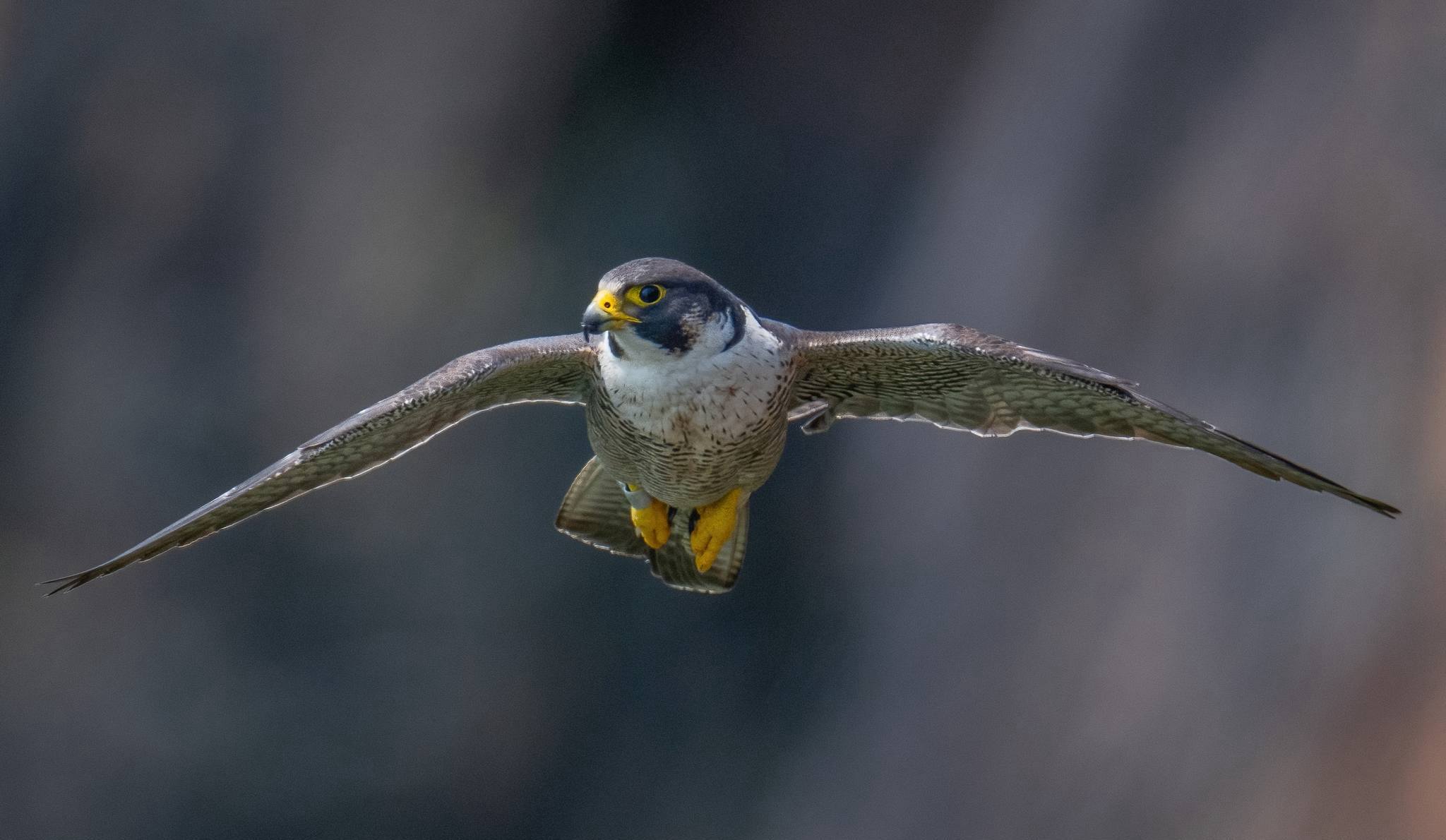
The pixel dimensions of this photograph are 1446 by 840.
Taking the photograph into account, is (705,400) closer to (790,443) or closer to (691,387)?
A: (691,387)

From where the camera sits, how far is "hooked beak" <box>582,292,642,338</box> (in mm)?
3465

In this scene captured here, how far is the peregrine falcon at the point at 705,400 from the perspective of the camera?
11.8 ft

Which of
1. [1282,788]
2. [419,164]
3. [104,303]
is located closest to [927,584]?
[1282,788]

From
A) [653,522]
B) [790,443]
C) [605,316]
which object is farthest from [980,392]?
[790,443]

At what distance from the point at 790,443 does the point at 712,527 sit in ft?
11.0

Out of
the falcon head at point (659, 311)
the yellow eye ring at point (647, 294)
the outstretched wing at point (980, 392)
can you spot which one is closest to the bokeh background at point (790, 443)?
the outstretched wing at point (980, 392)

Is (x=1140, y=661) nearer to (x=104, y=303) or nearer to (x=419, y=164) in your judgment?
(x=419, y=164)

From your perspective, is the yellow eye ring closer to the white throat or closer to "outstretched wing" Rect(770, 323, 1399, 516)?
the white throat

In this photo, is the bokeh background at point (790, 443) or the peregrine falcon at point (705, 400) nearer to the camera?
the peregrine falcon at point (705, 400)

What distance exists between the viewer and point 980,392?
4.27 metres

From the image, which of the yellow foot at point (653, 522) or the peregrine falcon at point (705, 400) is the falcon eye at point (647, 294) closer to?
the peregrine falcon at point (705, 400)

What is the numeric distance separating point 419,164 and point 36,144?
1874mm

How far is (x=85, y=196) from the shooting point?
22.0 ft

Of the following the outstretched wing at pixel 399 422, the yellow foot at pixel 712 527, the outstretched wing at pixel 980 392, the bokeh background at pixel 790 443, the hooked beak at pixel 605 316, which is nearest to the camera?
the hooked beak at pixel 605 316
